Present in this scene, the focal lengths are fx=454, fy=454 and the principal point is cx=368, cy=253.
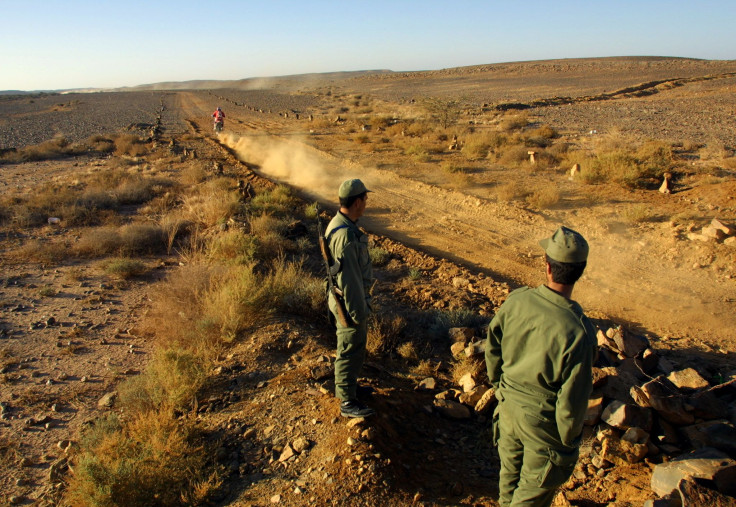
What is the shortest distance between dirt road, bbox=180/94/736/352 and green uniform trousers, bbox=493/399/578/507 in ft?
14.3

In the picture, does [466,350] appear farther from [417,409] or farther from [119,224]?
[119,224]

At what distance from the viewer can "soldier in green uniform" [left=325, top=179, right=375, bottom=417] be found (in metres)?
3.55

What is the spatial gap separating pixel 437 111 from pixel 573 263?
2402cm

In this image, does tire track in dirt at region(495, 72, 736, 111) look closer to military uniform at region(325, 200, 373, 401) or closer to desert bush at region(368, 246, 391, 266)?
desert bush at region(368, 246, 391, 266)

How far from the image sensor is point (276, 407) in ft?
13.7

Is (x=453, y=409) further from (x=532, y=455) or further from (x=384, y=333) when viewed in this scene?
(x=532, y=455)

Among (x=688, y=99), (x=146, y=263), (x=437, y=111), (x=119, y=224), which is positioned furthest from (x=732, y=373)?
(x=688, y=99)

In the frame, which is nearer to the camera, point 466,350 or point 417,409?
point 417,409

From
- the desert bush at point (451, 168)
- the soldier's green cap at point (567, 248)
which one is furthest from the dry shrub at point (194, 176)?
the soldier's green cap at point (567, 248)

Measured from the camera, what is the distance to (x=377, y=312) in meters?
6.25

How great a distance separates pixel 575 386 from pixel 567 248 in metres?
0.68

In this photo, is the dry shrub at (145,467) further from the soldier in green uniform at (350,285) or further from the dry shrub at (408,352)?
the dry shrub at (408,352)

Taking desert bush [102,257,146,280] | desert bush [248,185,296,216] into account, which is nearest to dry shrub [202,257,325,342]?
desert bush [102,257,146,280]

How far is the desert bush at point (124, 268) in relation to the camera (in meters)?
7.67
